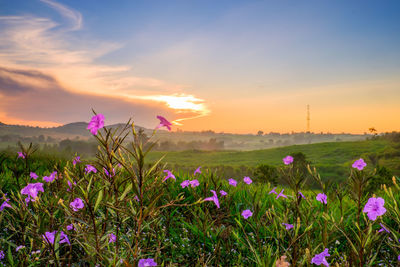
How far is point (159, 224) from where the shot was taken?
13.7 ft

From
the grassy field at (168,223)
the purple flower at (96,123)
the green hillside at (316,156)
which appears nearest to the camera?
the purple flower at (96,123)

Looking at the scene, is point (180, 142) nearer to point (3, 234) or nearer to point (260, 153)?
point (260, 153)

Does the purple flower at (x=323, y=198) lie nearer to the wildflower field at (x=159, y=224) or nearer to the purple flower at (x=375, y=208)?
the wildflower field at (x=159, y=224)

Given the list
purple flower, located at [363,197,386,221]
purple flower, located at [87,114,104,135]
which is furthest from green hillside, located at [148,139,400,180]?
purple flower, located at [87,114,104,135]

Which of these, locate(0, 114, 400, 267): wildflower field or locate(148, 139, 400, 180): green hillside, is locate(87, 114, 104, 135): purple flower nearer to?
locate(0, 114, 400, 267): wildflower field

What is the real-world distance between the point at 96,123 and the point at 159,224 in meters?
2.57

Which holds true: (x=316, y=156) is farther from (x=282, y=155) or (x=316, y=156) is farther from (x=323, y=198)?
(x=323, y=198)

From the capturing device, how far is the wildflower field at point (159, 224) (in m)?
2.07

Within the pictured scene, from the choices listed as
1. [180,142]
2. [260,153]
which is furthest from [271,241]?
[180,142]

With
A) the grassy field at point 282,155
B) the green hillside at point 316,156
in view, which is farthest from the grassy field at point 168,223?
the grassy field at point 282,155

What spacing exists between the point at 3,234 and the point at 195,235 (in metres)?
3.34

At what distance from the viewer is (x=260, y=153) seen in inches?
2689

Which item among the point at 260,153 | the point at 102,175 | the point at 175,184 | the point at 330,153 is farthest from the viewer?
the point at 260,153

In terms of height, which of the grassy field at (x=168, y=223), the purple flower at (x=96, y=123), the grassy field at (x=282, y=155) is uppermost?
the purple flower at (x=96, y=123)
